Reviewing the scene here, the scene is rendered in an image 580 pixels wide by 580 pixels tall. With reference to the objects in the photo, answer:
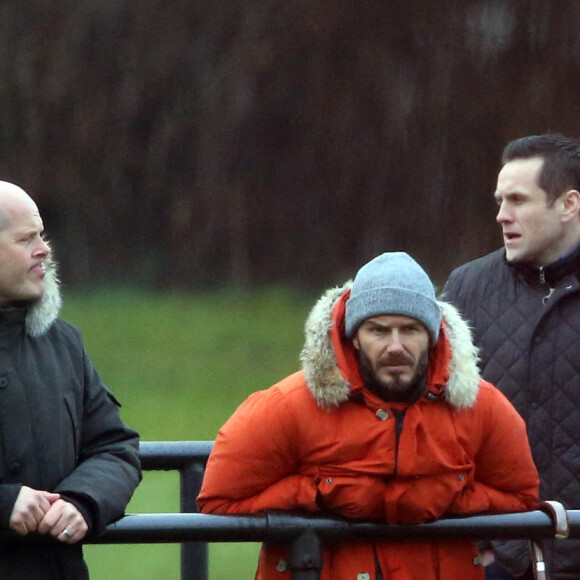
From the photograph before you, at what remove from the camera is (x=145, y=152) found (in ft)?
39.3

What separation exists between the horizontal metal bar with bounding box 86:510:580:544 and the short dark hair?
3.72ft

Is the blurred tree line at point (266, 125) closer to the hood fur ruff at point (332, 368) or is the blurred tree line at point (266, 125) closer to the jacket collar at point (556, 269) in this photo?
the jacket collar at point (556, 269)

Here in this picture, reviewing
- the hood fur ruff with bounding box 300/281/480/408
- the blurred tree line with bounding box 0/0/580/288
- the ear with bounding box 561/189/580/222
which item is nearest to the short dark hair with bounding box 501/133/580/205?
the ear with bounding box 561/189/580/222

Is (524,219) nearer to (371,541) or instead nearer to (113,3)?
(371,541)

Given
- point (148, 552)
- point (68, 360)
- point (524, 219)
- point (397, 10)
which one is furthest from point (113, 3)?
point (68, 360)

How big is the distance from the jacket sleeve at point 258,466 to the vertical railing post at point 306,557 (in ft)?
0.24

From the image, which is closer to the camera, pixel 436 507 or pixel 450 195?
pixel 436 507

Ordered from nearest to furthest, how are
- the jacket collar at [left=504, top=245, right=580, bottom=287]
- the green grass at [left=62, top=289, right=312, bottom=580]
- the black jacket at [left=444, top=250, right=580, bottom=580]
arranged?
the black jacket at [left=444, top=250, right=580, bottom=580] → the jacket collar at [left=504, top=245, right=580, bottom=287] → the green grass at [left=62, top=289, right=312, bottom=580]

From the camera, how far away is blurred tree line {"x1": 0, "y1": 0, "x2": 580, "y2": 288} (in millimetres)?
10570

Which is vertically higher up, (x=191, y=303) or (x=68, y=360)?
(x=68, y=360)

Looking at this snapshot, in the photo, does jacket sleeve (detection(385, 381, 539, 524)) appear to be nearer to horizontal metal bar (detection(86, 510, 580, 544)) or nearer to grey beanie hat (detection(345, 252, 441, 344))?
horizontal metal bar (detection(86, 510, 580, 544))

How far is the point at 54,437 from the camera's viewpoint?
247 centimetres

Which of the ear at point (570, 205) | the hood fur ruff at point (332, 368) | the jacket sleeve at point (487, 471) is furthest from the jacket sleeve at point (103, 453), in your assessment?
the ear at point (570, 205)

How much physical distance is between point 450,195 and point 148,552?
14.4 ft
